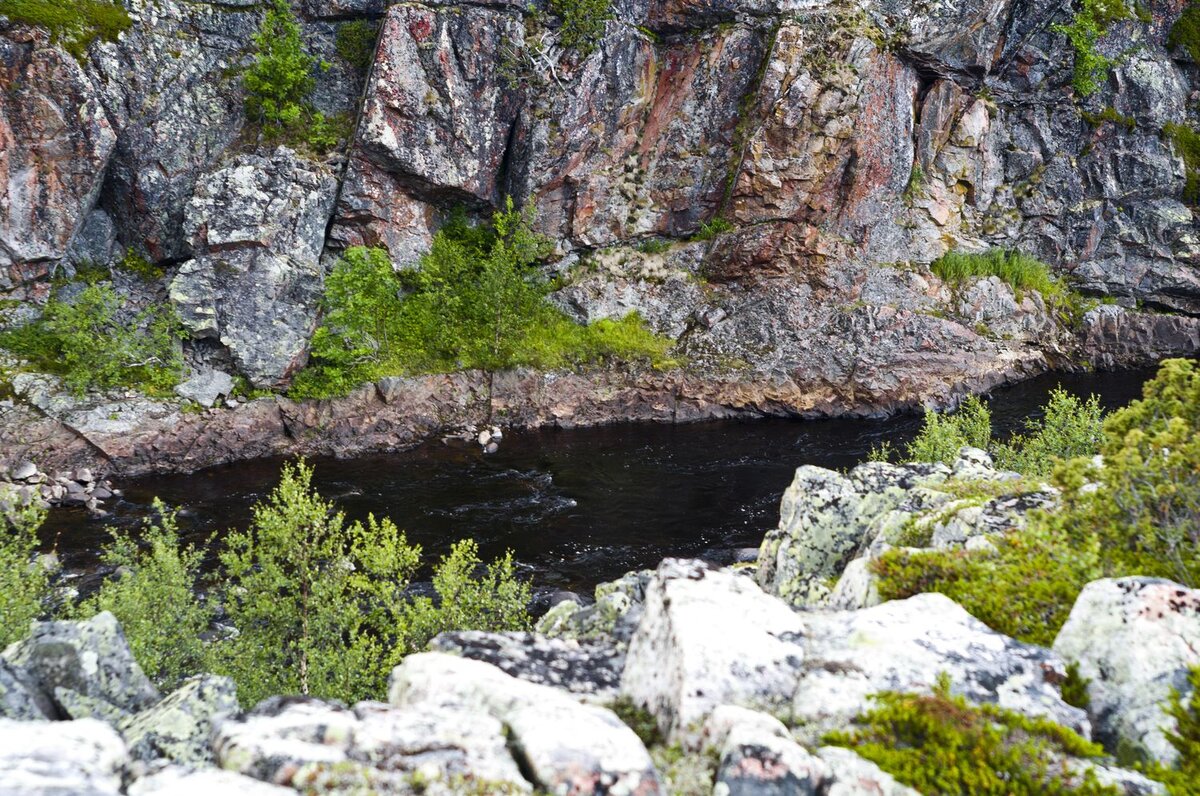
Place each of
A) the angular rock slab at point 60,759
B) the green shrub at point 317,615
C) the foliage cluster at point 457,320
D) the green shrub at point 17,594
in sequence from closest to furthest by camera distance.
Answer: the angular rock slab at point 60,759 < the green shrub at point 17,594 < the green shrub at point 317,615 < the foliage cluster at point 457,320

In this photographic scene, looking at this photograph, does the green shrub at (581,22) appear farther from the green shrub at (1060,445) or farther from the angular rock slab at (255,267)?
the green shrub at (1060,445)

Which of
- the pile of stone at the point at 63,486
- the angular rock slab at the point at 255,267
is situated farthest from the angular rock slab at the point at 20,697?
the angular rock slab at the point at 255,267

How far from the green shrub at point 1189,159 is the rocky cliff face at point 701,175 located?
0.75m

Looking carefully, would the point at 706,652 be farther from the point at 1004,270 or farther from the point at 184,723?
the point at 1004,270

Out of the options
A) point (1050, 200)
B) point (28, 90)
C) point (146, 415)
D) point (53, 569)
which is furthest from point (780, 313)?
point (28, 90)

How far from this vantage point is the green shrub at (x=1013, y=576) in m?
8.92

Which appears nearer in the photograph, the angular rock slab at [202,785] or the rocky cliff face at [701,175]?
the angular rock slab at [202,785]

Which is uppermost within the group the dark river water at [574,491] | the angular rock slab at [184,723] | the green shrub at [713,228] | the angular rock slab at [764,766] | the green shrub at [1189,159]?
the green shrub at [1189,159]

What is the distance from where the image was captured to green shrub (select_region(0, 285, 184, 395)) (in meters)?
33.5

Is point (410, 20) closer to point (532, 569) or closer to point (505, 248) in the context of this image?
point (505, 248)

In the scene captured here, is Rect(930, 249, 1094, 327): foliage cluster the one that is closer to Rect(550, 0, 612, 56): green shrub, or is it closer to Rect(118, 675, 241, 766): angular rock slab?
Rect(550, 0, 612, 56): green shrub

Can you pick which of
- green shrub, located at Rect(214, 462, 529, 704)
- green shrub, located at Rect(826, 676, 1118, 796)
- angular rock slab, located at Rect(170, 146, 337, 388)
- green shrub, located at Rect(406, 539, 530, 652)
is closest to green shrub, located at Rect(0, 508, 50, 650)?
green shrub, located at Rect(214, 462, 529, 704)

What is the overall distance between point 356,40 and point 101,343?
2248 cm

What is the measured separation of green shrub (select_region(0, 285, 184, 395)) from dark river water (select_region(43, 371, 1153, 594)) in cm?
551
